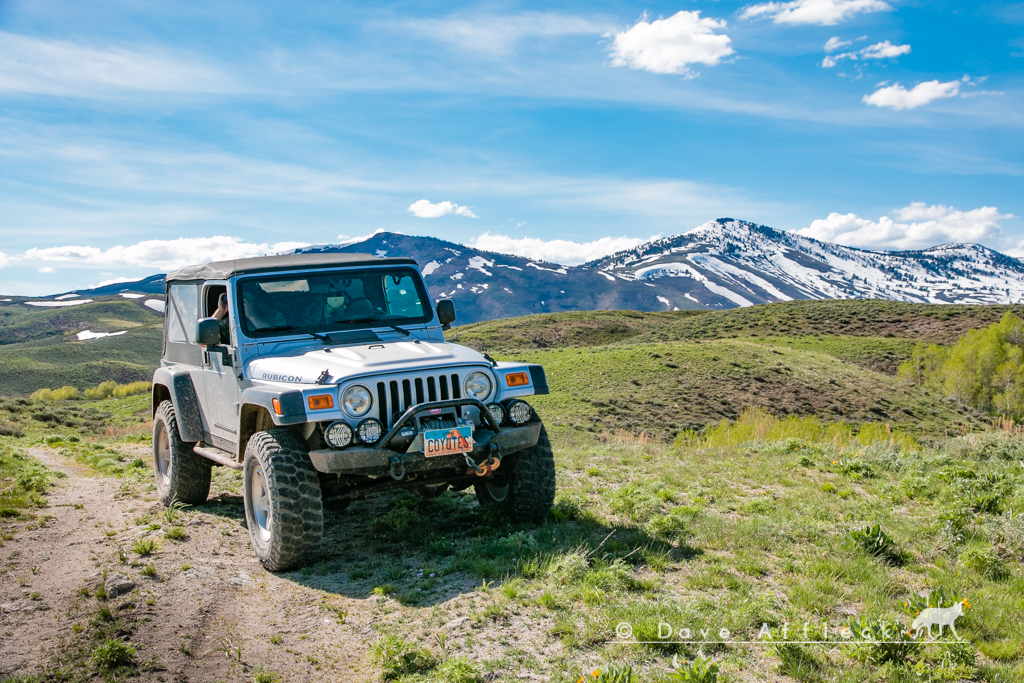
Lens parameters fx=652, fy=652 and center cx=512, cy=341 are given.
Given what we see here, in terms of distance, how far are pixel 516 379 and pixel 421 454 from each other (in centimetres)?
136

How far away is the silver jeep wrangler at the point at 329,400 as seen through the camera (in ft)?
19.1

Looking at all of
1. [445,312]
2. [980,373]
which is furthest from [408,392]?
[980,373]

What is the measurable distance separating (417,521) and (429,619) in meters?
2.53

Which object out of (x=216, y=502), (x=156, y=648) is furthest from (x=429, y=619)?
(x=216, y=502)

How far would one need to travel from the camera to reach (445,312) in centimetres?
802

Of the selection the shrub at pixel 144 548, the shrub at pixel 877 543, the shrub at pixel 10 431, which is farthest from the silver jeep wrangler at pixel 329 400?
the shrub at pixel 10 431

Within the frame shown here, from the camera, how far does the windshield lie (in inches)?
284

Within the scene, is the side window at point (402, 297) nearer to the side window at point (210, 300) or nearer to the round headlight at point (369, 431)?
the side window at point (210, 300)

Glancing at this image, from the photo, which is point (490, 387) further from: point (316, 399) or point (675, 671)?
point (675, 671)

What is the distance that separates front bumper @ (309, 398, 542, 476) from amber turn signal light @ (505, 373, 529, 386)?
0.43m

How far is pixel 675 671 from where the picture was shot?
155 inches

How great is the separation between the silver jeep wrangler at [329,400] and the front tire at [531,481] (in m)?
0.02

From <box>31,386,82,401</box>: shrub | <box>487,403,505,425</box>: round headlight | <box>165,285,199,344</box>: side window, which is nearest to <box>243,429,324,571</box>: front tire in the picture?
<box>487,403,505,425</box>: round headlight

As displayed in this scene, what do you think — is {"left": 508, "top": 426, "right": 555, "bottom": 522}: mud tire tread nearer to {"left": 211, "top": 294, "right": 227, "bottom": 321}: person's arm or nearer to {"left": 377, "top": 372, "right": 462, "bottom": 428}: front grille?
{"left": 377, "top": 372, "right": 462, "bottom": 428}: front grille
